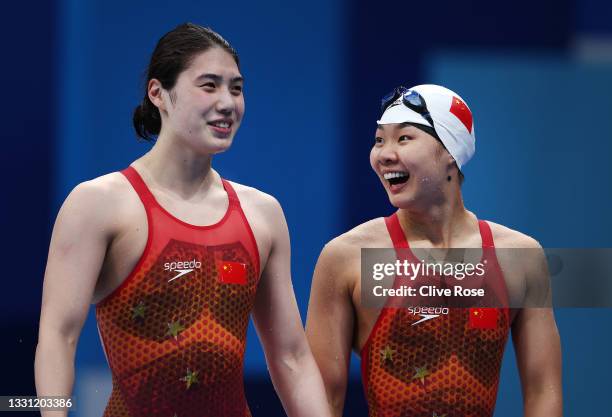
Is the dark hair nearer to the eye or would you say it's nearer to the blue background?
the eye

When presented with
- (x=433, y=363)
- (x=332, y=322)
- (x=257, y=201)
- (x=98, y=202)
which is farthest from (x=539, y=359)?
(x=98, y=202)

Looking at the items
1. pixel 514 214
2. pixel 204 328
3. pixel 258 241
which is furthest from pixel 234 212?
pixel 514 214

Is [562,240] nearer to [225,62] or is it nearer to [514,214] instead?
[514,214]

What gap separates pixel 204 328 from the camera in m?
4.21

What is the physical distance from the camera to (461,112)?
15.9 feet

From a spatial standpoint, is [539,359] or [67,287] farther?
[539,359]

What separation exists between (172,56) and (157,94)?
16 cm

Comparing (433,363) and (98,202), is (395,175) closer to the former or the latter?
(433,363)

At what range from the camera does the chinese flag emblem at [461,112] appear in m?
4.82

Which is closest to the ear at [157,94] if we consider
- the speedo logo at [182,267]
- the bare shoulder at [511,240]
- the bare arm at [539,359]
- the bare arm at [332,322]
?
the speedo logo at [182,267]

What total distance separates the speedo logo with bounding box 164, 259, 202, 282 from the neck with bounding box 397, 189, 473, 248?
1.03 metres

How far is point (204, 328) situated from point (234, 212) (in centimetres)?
49

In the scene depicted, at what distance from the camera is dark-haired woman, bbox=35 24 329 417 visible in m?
4.01

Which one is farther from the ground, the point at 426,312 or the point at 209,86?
the point at 209,86
